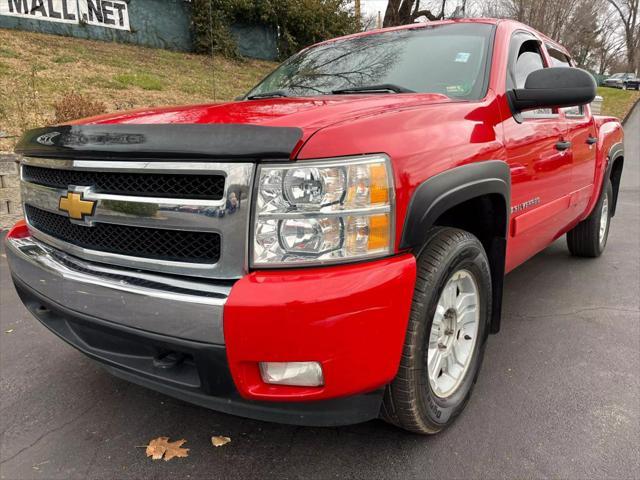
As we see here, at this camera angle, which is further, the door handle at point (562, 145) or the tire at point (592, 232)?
the tire at point (592, 232)

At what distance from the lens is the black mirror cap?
2395mm

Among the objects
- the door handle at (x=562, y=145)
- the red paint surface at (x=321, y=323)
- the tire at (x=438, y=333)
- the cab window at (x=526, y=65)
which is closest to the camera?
the red paint surface at (x=321, y=323)

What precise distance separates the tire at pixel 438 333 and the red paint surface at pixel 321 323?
183 mm

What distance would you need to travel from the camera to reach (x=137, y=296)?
165 cm

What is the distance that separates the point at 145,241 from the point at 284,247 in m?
0.55

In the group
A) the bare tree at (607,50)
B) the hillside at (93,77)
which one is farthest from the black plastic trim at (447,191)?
the bare tree at (607,50)

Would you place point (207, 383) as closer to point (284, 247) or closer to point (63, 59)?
point (284, 247)

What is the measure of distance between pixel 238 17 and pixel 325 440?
19.1m

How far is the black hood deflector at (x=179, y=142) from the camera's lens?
1526 mm

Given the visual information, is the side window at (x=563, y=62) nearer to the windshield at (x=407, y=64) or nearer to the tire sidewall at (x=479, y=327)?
the windshield at (x=407, y=64)

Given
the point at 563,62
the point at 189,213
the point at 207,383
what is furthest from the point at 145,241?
the point at 563,62

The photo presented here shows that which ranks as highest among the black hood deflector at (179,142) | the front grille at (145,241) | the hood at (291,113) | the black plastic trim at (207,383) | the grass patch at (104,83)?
the grass patch at (104,83)

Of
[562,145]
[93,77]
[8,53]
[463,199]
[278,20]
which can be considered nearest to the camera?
[463,199]

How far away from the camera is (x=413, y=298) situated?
1763mm
